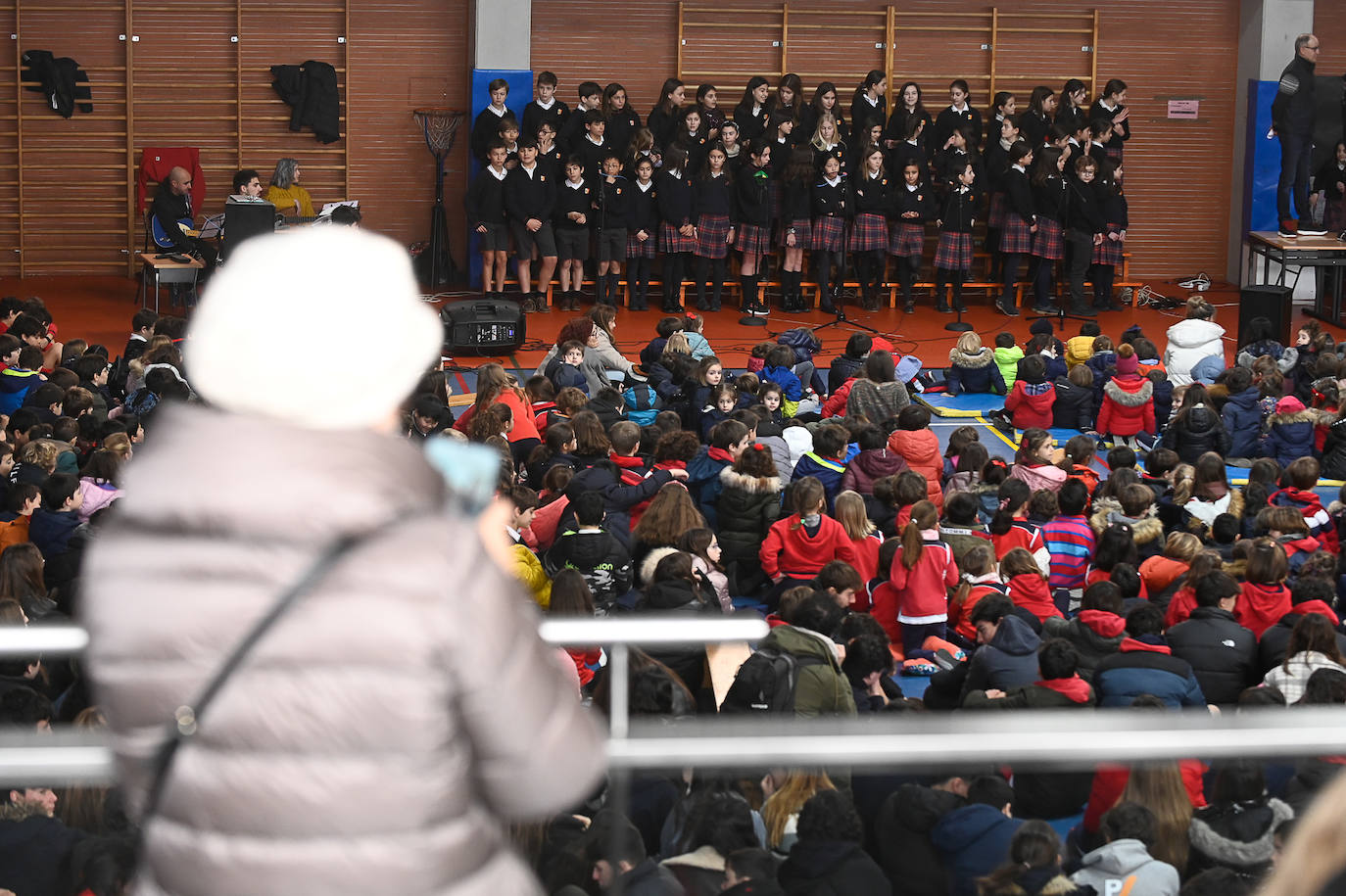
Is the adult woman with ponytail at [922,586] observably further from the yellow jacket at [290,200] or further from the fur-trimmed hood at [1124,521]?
the yellow jacket at [290,200]

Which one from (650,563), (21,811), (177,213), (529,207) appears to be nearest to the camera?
(21,811)

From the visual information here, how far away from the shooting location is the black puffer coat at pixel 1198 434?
34.2 feet

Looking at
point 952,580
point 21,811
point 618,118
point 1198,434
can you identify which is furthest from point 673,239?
point 21,811

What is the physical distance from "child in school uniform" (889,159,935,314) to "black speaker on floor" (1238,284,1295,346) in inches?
130

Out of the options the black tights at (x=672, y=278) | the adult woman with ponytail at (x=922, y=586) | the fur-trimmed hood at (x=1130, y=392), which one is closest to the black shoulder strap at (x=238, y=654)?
the adult woman with ponytail at (x=922, y=586)

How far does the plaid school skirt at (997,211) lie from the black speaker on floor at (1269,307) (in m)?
2.98

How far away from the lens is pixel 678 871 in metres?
3.83

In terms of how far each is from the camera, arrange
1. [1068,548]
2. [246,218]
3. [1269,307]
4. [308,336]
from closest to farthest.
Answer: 1. [308,336]
2. [1068,548]
3. [246,218]
4. [1269,307]

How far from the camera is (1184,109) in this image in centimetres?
1758

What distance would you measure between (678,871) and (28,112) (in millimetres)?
14378

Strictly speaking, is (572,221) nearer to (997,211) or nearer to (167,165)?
(167,165)

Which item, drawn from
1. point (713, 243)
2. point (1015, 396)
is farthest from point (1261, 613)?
point (713, 243)

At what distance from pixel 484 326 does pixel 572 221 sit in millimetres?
2242

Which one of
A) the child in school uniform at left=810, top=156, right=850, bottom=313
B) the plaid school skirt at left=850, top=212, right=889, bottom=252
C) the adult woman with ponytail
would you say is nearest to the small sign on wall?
the plaid school skirt at left=850, top=212, right=889, bottom=252
